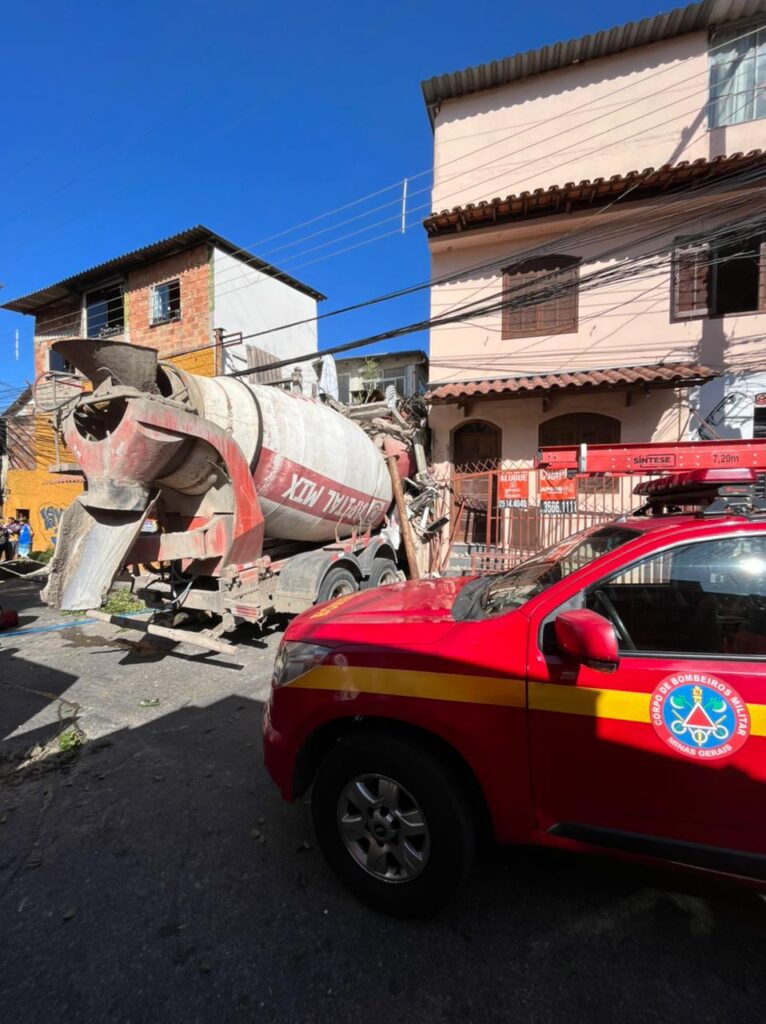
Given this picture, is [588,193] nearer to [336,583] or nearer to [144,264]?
[336,583]

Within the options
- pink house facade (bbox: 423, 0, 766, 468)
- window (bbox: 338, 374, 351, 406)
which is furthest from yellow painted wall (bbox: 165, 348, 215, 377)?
pink house facade (bbox: 423, 0, 766, 468)

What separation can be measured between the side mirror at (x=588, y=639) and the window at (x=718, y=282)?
10110mm

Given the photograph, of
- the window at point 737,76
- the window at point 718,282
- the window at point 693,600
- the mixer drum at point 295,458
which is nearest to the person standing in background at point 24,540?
the mixer drum at point 295,458

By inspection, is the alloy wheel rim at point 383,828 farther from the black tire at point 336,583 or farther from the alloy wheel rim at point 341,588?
the alloy wheel rim at point 341,588

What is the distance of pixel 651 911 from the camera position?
2.07 meters

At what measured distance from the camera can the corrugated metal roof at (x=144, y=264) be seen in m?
13.3

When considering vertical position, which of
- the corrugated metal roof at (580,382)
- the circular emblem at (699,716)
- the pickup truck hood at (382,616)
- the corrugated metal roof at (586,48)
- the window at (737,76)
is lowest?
the circular emblem at (699,716)

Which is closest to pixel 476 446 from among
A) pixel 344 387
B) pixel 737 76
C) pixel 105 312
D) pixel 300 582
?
pixel 300 582

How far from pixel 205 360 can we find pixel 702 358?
12.4 meters

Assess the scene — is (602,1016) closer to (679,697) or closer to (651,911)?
(651,911)

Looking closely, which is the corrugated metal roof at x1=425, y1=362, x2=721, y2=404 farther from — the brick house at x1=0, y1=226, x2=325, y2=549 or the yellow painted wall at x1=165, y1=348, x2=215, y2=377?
the yellow painted wall at x1=165, y1=348, x2=215, y2=377

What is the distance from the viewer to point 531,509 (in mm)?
9359

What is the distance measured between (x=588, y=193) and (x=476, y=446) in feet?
17.7

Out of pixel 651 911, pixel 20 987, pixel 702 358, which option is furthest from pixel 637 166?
pixel 20 987
